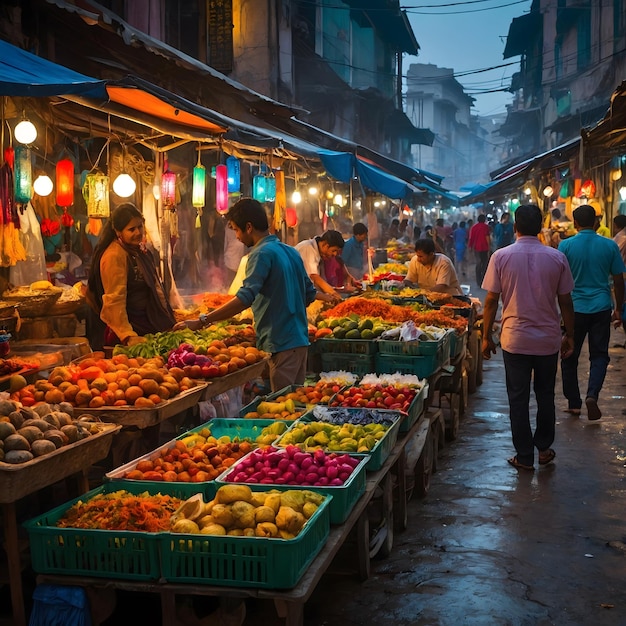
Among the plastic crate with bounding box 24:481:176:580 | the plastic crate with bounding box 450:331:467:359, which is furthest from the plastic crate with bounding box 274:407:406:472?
the plastic crate with bounding box 450:331:467:359

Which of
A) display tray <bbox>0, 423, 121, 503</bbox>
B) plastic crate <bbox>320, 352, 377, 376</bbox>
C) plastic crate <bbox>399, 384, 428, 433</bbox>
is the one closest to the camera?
display tray <bbox>0, 423, 121, 503</bbox>

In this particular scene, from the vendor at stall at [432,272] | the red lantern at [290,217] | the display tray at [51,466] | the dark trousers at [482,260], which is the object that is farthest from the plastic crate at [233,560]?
the dark trousers at [482,260]

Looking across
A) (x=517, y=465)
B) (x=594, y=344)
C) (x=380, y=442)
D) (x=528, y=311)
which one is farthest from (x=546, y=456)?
(x=380, y=442)

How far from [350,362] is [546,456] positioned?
196 centimetres

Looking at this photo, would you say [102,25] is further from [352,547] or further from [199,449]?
[352,547]

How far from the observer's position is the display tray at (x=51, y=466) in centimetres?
339

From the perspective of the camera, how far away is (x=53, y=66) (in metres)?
5.97

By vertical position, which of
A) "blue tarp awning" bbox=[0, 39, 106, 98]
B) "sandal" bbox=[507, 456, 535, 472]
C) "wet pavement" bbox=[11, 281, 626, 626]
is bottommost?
"wet pavement" bbox=[11, 281, 626, 626]

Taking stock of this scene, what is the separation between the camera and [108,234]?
6.12m

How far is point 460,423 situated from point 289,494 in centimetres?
524

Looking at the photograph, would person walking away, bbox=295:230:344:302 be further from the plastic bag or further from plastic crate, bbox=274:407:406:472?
plastic crate, bbox=274:407:406:472

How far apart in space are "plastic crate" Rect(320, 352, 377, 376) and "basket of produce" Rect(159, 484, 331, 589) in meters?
3.71

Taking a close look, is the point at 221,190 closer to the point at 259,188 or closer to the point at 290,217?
the point at 259,188

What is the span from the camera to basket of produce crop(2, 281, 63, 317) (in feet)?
22.5
